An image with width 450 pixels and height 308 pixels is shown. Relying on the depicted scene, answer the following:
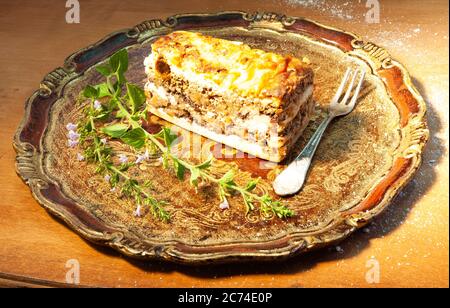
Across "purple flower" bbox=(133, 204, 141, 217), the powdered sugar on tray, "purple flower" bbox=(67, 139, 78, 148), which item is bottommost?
"purple flower" bbox=(133, 204, 141, 217)

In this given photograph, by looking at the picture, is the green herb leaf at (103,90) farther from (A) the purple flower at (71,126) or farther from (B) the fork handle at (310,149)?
(B) the fork handle at (310,149)

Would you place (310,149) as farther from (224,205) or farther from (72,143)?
(72,143)

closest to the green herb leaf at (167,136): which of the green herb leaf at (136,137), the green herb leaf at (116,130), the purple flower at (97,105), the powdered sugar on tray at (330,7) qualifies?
the green herb leaf at (136,137)

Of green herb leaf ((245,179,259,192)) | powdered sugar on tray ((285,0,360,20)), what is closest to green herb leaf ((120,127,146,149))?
green herb leaf ((245,179,259,192))

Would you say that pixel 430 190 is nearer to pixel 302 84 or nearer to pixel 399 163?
pixel 399 163

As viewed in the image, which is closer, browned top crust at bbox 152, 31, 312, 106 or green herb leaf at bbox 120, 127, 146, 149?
browned top crust at bbox 152, 31, 312, 106

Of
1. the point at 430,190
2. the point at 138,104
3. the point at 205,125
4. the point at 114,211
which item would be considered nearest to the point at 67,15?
the point at 138,104

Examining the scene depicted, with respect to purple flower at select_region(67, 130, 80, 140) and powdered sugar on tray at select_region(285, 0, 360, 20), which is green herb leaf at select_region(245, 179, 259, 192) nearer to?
purple flower at select_region(67, 130, 80, 140)
